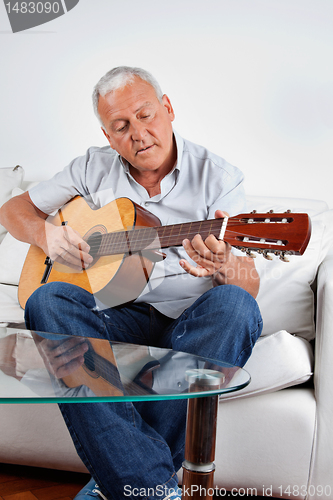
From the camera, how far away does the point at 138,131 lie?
46.6 inches

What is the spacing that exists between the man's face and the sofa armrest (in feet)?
1.81

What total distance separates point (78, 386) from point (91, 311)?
0.45 metres

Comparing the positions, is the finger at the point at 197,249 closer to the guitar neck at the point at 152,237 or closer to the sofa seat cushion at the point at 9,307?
the guitar neck at the point at 152,237

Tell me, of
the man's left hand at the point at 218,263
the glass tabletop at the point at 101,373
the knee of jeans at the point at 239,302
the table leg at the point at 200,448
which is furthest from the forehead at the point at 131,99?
the table leg at the point at 200,448

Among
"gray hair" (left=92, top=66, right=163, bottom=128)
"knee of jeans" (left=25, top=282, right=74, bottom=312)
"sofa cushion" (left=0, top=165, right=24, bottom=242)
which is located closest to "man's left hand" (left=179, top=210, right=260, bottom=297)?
"knee of jeans" (left=25, top=282, right=74, bottom=312)

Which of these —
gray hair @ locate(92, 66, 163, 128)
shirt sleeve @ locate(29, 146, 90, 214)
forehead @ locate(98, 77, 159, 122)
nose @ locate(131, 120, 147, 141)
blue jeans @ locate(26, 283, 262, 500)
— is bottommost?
blue jeans @ locate(26, 283, 262, 500)

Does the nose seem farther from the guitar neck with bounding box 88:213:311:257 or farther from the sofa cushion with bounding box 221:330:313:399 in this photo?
the sofa cushion with bounding box 221:330:313:399

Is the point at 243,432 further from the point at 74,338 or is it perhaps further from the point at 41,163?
the point at 41,163

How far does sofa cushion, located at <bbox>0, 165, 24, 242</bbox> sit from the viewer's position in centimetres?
170

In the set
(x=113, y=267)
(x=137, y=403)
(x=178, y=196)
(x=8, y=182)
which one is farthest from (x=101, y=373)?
(x=8, y=182)

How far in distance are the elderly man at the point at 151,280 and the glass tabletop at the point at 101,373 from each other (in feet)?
0.14

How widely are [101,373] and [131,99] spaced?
85 cm

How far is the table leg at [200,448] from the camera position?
0.56 meters

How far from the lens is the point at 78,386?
524 mm
